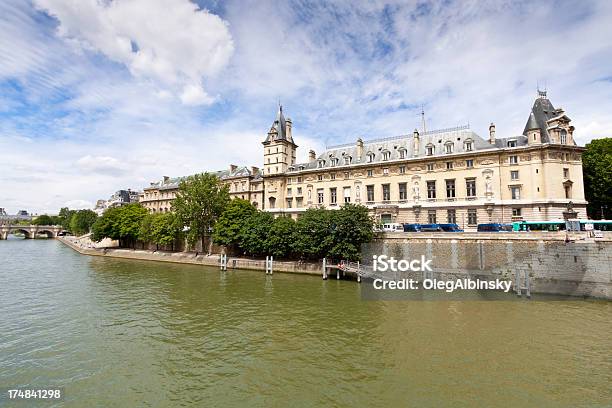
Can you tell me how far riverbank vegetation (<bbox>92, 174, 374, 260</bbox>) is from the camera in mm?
36094

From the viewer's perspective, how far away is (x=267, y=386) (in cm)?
1309

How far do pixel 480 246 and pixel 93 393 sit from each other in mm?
33866

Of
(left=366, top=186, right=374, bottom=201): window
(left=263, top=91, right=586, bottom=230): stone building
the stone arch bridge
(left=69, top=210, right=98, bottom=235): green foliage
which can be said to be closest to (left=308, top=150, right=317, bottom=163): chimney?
(left=263, top=91, right=586, bottom=230): stone building

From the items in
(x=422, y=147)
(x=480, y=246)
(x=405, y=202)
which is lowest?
(x=480, y=246)

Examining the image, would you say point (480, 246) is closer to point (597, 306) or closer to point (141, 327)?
point (597, 306)

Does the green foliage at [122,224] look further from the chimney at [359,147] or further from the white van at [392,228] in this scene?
the white van at [392,228]

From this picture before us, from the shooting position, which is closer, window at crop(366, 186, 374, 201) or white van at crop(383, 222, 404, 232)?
white van at crop(383, 222, 404, 232)

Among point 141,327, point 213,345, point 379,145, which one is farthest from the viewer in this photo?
point 379,145

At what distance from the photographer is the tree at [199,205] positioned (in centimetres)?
5019

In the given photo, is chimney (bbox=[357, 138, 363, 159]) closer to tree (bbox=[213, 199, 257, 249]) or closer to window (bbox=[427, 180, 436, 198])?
window (bbox=[427, 180, 436, 198])

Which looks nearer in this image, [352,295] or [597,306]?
[597,306]

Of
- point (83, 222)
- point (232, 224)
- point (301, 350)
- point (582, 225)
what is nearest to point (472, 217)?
point (582, 225)

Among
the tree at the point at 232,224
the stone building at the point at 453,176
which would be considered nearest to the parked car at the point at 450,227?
the stone building at the point at 453,176

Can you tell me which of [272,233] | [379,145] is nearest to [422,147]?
[379,145]
